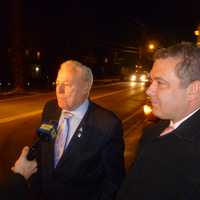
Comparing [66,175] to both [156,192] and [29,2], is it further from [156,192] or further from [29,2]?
[29,2]

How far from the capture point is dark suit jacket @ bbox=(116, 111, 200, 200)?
1.71 m

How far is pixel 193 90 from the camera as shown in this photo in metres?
1.98

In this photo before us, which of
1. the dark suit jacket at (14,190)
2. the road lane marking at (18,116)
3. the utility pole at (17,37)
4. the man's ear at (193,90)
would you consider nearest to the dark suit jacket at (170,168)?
the man's ear at (193,90)

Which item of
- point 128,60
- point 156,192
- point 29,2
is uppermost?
point 29,2

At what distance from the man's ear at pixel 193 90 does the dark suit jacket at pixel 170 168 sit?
0.38ft

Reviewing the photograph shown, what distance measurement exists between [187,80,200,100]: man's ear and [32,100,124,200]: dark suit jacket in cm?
147

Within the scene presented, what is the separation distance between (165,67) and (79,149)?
145 cm

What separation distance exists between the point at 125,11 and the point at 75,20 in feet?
55.3

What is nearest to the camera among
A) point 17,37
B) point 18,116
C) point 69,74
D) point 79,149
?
point 79,149

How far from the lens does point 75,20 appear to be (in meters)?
51.1

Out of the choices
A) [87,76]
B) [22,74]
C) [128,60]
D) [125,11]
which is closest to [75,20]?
[125,11]

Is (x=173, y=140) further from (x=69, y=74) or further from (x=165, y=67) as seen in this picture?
(x=69, y=74)

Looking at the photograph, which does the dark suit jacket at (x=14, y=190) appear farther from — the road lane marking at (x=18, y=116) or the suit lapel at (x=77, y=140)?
the road lane marking at (x=18, y=116)

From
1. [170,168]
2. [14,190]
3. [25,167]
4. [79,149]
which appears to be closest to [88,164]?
[79,149]
